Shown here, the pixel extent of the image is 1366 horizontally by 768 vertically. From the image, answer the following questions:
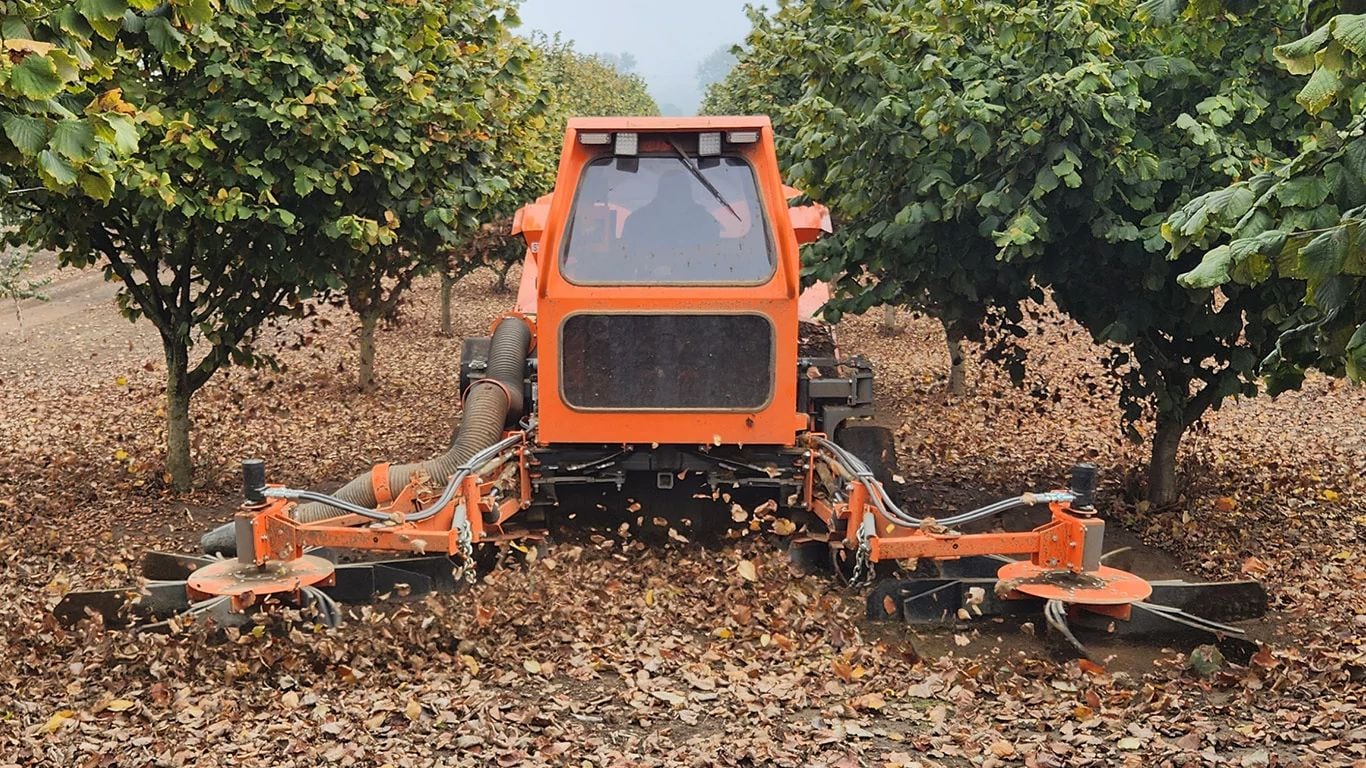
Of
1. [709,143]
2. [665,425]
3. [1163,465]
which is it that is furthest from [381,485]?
[1163,465]

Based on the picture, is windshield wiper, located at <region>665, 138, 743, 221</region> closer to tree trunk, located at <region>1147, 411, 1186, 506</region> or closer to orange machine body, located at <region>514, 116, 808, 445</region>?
orange machine body, located at <region>514, 116, 808, 445</region>

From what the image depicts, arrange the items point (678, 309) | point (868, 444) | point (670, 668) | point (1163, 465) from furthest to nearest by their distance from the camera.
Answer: point (1163, 465)
point (868, 444)
point (678, 309)
point (670, 668)

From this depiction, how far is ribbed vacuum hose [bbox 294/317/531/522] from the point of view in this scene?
762 cm

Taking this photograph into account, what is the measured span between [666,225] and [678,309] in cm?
57

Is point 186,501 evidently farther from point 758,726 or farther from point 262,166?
point 758,726

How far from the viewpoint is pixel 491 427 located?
816cm

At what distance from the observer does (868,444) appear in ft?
26.3

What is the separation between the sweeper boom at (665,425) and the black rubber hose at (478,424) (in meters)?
0.03

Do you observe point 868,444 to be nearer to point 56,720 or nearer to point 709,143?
point 709,143

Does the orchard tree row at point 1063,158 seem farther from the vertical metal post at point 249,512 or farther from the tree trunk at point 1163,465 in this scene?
the vertical metal post at point 249,512

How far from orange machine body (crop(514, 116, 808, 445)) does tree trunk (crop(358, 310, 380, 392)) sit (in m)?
8.78

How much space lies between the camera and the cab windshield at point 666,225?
698 centimetres

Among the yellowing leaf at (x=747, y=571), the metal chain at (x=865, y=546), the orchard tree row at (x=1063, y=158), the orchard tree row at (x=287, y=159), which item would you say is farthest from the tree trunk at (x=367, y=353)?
the metal chain at (x=865, y=546)

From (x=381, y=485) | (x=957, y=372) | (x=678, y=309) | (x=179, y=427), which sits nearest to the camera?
(x=678, y=309)
